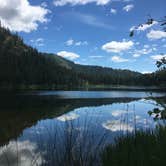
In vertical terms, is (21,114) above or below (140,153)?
below

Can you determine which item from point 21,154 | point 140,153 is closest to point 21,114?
point 21,154

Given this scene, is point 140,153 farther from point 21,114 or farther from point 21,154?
point 21,114

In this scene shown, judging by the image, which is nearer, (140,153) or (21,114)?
(140,153)

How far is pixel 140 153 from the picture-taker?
240 inches

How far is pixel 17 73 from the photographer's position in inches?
5315

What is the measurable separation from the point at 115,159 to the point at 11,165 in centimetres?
463

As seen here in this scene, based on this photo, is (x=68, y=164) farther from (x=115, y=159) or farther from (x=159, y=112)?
(x=159, y=112)

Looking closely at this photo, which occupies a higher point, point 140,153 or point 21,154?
point 140,153

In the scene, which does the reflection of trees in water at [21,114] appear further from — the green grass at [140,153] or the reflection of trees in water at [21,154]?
the green grass at [140,153]

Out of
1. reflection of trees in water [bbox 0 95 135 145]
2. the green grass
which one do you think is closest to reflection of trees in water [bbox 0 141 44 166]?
reflection of trees in water [bbox 0 95 135 145]

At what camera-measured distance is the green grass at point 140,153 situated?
5.41m

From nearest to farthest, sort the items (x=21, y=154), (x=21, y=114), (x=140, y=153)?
(x=140, y=153)
(x=21, y=154)
(x=21, y=114)

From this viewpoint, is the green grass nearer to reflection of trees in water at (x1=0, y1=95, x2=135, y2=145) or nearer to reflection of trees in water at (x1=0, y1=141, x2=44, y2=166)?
reflection of trees in water at (x1=0, y1=141, x2=44, y2=166)

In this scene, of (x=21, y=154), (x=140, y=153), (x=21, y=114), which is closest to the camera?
(x=140, y=153)
